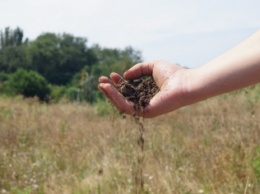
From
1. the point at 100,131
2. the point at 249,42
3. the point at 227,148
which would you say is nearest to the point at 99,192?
the point at 227,148

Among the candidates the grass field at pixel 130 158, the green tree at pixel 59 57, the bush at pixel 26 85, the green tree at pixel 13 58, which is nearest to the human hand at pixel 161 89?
the grass field at pixel 130 158

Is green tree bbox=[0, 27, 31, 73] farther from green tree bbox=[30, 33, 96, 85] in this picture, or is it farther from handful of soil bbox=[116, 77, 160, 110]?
handful of soil bbox=[116, 77, 160, 110]

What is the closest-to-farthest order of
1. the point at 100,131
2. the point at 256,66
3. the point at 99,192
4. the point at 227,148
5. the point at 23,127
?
the point at 256,66
the point at 99,192
the point at 227,148
the point at 100,131
the point at 23,127

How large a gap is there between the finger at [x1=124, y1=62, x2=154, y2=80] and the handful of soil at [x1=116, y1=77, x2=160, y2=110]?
39 millimetres

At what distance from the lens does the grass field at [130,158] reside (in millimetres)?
3189

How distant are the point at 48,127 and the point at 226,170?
3798 mm

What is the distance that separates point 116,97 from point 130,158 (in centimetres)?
266

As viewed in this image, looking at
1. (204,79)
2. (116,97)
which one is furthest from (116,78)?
(204,79)

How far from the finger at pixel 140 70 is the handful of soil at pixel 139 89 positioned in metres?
0.04

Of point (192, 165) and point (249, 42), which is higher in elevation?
point (249, 42)

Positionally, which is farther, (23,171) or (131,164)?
(23,171)

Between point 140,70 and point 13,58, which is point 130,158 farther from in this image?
point 13,58

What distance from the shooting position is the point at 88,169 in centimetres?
423

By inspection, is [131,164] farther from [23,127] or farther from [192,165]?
[23,127]
